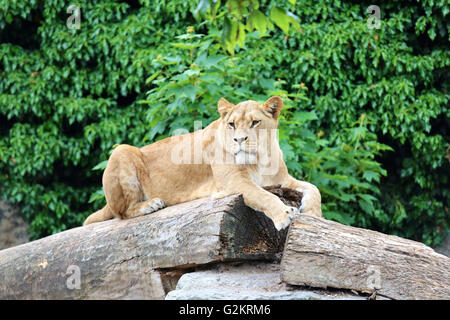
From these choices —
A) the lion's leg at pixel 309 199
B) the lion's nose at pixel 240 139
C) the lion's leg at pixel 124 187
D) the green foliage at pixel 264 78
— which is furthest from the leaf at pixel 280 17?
the green foliage at pixel 264 78

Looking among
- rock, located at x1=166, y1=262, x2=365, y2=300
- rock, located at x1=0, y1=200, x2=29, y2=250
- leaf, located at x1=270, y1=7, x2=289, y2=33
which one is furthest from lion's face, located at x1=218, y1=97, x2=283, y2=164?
rock, located at x1=0, y1=200, x2=29, y2=250

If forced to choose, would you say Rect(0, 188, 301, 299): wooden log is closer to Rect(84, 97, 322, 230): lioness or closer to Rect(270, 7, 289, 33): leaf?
Rect(84, 97, 322, 230): lioness

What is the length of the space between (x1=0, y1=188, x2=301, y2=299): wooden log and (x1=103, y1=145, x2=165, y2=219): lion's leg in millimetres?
124

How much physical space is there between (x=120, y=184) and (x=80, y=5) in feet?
16.4

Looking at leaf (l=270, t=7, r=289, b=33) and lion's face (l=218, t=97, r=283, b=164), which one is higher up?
leaf (l=270, t=7, r=289, b=33)

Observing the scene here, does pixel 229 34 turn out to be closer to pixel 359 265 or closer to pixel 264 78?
pixel 359 265

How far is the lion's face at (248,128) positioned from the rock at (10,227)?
5935mm

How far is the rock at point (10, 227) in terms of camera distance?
9352 mm

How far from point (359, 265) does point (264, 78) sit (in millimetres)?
4900

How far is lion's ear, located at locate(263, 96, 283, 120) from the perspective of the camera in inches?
184

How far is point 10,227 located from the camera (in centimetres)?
939

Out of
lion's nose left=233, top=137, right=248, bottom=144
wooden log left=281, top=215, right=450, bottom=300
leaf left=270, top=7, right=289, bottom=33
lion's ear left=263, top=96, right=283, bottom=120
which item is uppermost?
leaf left=270, top=7, right=289, bottom=33

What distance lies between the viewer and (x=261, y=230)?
187 inches
